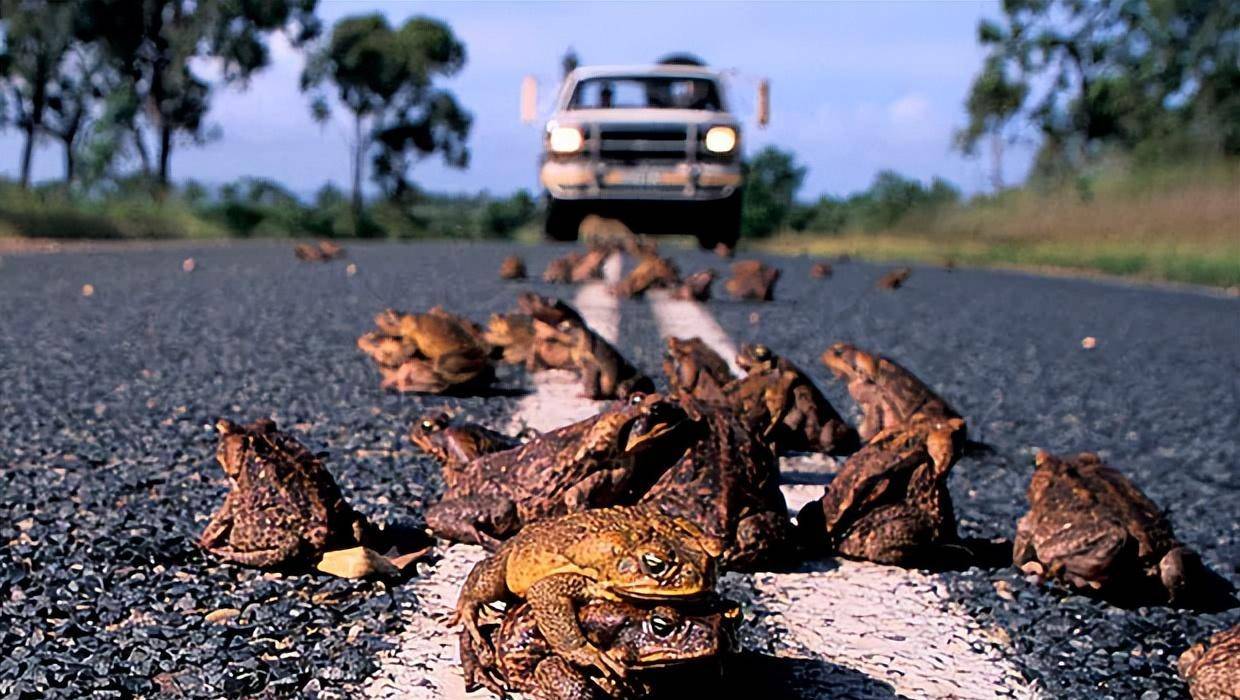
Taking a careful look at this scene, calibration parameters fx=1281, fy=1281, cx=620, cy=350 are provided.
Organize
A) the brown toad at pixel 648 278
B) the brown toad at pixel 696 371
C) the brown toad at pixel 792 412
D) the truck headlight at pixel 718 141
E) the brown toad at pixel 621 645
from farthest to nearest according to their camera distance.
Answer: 1. the truck headlight at pixel 718 141
2. the brown toad at pixel 648 278
3. the brown toad at pixel 696 371
4. the brown toad at pixel 792 412
5. the brown toad at pixel 621 645

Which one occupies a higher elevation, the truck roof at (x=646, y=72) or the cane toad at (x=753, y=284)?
the truck roof at (x=646, y=72)

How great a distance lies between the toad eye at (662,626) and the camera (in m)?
1.88

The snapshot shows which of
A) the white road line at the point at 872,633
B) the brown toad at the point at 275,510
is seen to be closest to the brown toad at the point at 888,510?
the white road line at the point at 872,633

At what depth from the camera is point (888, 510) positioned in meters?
2.89

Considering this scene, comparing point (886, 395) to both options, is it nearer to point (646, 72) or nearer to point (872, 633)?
point (872, 633)

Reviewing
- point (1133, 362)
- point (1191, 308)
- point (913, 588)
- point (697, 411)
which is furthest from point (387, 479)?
point (1191, 308)

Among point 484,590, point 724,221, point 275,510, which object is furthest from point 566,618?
point 724,221


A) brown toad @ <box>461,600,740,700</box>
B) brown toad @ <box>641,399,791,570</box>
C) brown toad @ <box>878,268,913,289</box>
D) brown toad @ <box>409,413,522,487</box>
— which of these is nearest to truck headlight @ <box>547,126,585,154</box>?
brown toad @ <box>878,268,913,289</box>

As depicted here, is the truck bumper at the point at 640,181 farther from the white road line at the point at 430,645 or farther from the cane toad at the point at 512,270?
the white road line at the point at 430,645

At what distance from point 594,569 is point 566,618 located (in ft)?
0.28

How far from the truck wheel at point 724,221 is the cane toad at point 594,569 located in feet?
52.9

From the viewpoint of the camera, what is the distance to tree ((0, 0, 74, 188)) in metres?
43.3

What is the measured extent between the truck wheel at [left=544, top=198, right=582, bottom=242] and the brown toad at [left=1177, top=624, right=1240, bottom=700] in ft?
52.6

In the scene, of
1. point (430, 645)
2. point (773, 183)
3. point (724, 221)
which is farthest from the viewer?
point (773, 183)
